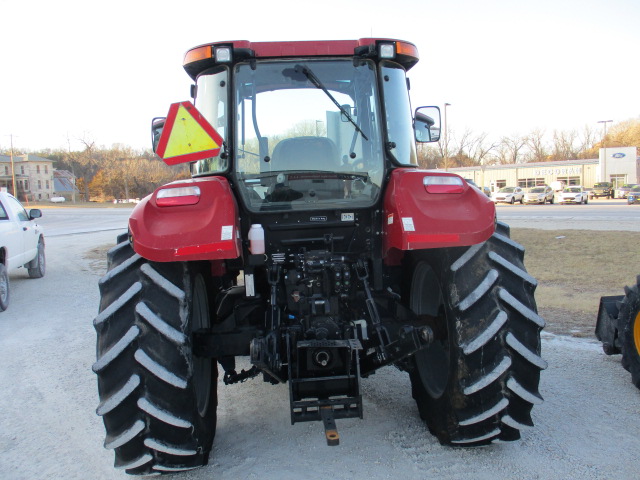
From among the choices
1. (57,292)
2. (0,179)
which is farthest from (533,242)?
(0,179)

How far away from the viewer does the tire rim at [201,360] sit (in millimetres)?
3711

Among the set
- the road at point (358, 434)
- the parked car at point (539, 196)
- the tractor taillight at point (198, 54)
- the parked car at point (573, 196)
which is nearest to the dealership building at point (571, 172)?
the parked car at point (539, 196)

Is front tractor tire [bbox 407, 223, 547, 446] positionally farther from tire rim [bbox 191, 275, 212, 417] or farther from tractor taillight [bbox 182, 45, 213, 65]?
tractor taillight [bbox 182, 45, 213, 65]

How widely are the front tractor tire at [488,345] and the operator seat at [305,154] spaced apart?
3.26 feet

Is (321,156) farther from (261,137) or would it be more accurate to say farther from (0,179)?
(0,179)

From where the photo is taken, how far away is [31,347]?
6.38m

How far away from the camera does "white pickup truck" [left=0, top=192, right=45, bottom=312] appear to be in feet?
28.7

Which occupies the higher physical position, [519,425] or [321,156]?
[321,156]

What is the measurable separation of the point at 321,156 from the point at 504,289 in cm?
147

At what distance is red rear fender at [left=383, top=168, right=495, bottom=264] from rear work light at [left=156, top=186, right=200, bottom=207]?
48.4 inches

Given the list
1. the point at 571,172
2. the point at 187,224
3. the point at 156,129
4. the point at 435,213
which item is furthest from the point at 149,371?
the point at 571,172

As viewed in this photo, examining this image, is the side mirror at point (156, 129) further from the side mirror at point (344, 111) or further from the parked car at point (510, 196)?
the parked car at point (510, 196)

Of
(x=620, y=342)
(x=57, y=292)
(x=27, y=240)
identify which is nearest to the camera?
(x=620, y=342)

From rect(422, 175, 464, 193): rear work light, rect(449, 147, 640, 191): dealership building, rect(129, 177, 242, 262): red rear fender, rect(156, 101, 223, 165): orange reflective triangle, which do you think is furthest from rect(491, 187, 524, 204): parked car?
rect(129, 177, 242, 262): red rear fender
